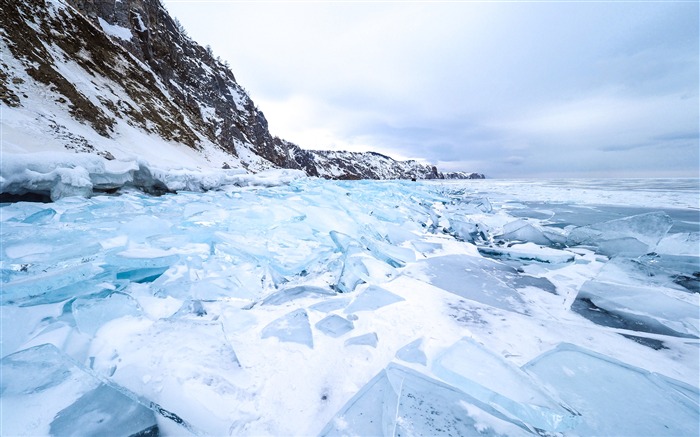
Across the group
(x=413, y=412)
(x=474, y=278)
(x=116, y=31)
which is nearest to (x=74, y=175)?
(x=413, y=412)

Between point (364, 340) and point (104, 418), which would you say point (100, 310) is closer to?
point (104, 418)

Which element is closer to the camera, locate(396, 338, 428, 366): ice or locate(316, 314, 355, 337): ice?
locate(396, 338, 428, 366): ice

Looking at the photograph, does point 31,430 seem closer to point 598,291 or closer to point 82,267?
point 82,267

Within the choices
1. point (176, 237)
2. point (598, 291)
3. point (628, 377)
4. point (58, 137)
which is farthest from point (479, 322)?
point (58, 137)

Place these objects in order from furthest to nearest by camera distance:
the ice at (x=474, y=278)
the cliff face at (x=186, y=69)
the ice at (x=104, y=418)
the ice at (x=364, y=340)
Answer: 1. the cliff face at (x=186, y=69)
2. the ice at (x=474, y=278)
3. the ice at (x=364, y=340)
4. the ice at (x=104, y=418)

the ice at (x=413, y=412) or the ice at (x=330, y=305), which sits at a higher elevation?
the ice at (x=330, y=305)

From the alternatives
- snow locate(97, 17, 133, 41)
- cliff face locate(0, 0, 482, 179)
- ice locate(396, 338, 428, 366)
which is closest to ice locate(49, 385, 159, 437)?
ice locate(396, 338, 428, 366)

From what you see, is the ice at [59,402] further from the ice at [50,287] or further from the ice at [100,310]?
the ice at [50,287]

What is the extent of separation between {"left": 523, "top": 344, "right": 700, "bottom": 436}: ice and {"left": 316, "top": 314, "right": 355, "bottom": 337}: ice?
0.86 metres

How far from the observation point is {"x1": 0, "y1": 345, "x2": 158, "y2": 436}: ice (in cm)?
75

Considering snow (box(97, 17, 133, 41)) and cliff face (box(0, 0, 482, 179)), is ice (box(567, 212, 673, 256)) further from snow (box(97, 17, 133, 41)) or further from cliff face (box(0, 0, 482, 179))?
snow (box(97, 17, 133, 41))

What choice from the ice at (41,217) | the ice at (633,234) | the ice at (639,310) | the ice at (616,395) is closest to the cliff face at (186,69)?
the ice at (41,217)

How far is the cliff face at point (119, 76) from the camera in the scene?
798 centimetres

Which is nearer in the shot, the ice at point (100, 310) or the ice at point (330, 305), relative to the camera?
the ice at point (100, 310)
